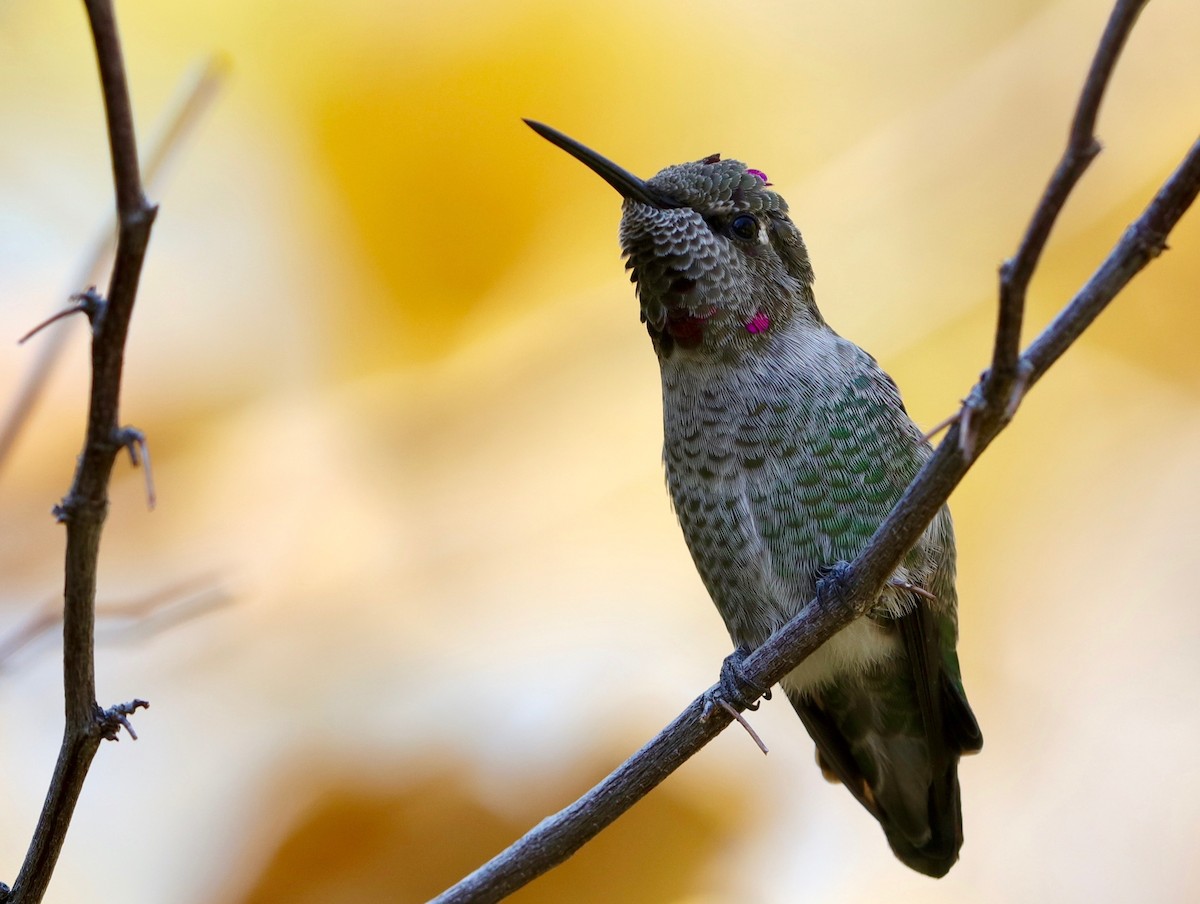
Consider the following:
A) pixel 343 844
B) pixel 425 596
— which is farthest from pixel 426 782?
pixel 425 596

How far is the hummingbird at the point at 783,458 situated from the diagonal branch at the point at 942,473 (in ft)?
0.97

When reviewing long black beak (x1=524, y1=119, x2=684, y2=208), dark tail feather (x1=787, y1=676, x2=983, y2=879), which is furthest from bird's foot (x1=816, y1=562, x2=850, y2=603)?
long black beak (x1=524, y1=119, x2=684, y2=208)

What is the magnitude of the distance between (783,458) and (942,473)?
1.85ft

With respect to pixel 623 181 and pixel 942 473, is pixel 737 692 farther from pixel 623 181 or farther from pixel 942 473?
pixel 623 181

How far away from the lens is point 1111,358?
7.70 feet

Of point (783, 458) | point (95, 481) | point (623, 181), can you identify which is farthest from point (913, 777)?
point (95, 481)

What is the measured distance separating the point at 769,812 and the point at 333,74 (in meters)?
1.90

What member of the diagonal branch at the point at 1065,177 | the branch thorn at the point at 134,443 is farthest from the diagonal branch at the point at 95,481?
the diagonal branch at the point at 1065,177

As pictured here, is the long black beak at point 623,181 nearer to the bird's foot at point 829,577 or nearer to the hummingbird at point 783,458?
the hummingbird at point 783,458

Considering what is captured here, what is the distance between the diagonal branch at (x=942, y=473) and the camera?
0.64m

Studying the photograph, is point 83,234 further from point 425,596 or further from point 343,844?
point 343,844

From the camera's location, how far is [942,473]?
804 mm

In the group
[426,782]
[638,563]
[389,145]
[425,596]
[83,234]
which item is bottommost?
[426,782]

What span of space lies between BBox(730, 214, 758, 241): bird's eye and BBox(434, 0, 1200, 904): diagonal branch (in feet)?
1.90
